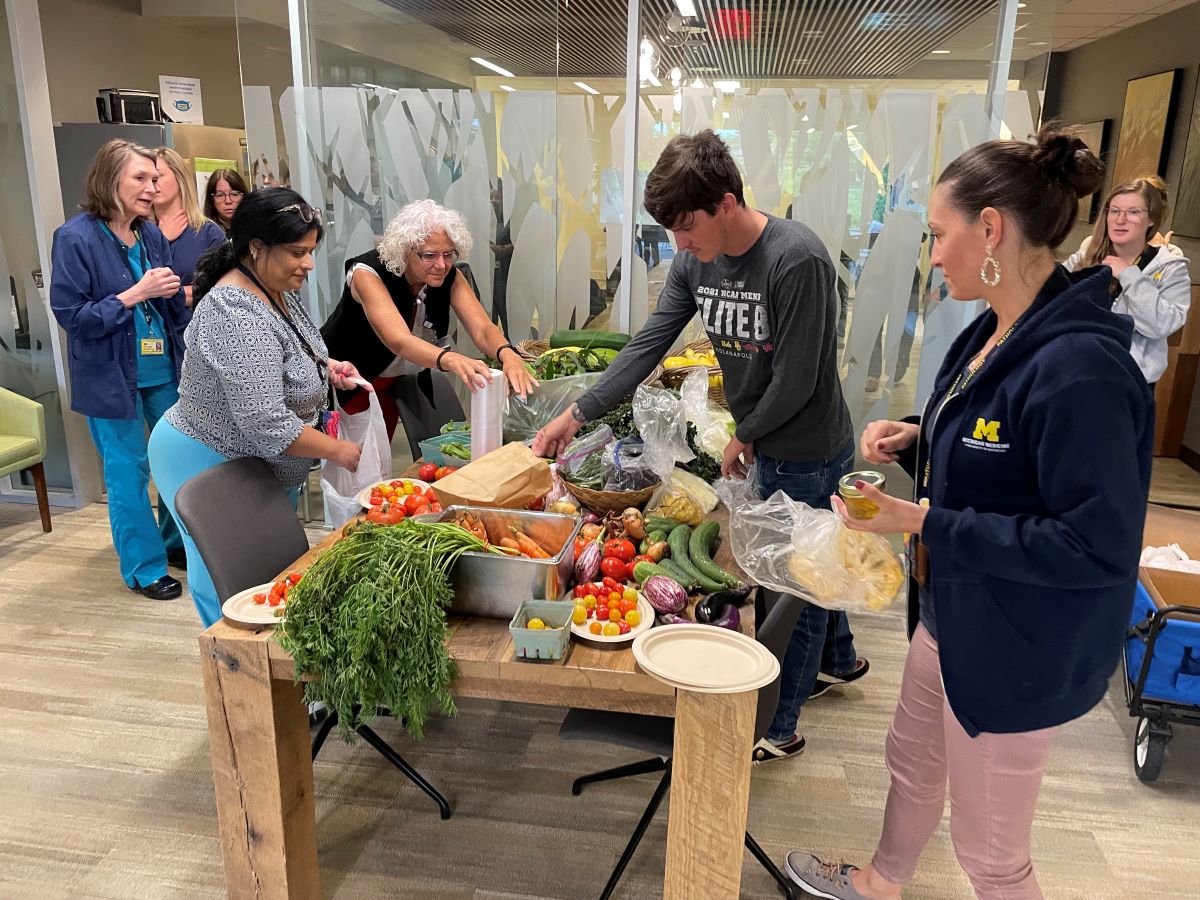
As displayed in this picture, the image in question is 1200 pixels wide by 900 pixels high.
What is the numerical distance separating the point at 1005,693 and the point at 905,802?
482 mm

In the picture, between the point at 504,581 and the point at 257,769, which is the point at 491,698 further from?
the point at 257,769

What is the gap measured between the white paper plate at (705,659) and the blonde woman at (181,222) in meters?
2.78

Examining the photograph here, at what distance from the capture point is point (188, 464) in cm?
223

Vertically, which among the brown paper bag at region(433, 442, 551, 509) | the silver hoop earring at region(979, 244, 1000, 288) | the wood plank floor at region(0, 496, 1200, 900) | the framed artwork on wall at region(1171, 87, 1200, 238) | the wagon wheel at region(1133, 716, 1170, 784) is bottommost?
the wood plank floor at region(0, 496, 1200, 900)

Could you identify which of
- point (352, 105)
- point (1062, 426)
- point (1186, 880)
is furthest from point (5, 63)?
point (1186, 880)

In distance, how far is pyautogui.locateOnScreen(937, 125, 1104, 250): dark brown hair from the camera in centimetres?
125

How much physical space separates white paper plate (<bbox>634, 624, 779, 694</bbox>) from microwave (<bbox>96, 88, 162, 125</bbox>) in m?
4.23

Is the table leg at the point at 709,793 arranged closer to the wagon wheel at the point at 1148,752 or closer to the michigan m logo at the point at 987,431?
the michigan m logo at the point at 987,431

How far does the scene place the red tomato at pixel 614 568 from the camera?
1.81 metres

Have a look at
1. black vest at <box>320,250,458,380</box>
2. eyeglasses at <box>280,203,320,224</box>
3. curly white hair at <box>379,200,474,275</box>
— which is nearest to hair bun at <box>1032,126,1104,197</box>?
eyeglasses at <box>280,203,320,224</box>

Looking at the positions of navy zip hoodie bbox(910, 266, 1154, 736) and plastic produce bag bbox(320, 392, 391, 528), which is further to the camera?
plastic produce bag bbox(320, 392, 391, 528)

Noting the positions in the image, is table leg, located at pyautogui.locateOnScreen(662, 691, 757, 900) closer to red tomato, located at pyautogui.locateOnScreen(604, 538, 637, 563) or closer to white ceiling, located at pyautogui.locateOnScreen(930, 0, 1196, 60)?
red tomato, located at pyautogui.locateOnScreen(604, 538, 637, 563)

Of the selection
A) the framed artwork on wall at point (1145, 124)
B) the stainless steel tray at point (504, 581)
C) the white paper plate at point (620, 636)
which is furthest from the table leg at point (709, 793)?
the framed artwork on wall at point (1145, 124)

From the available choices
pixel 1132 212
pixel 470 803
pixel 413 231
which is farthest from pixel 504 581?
pixel 1132 212
